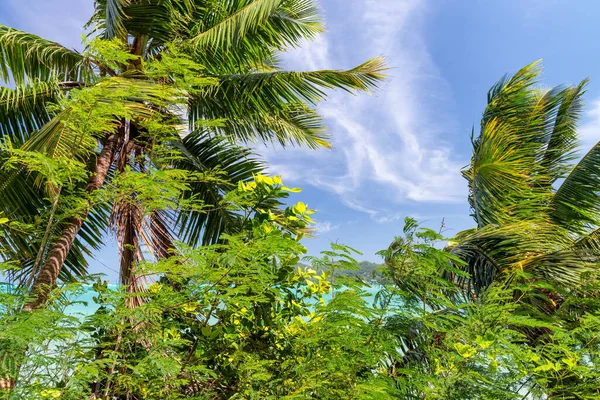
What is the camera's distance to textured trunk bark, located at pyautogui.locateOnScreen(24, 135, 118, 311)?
2.81 metres

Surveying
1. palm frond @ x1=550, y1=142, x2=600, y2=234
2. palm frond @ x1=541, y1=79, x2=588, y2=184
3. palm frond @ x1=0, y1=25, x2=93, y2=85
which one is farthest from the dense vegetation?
palm frond @ x1=541, y1=79, x2=588, y2=184

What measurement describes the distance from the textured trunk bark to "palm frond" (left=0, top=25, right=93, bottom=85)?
0.75m

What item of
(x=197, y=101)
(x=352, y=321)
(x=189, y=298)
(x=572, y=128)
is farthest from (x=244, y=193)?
(x=572, y=128)

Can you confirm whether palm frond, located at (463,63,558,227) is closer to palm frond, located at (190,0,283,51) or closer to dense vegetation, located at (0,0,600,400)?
dense vegetation, located at (0,0,600,400)

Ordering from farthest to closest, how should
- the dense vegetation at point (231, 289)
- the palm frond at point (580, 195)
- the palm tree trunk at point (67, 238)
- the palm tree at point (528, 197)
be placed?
the palm frond at point (580, 195)
the palm tree at point (528, 197)
the palm tree trunk at point (67, 238)
the dense vegetation at point (231, 289)

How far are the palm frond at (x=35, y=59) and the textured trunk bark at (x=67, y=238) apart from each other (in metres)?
0.75

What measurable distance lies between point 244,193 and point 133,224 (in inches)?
70.8

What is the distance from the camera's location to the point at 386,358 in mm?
2000

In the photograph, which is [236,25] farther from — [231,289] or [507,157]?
[231,289]

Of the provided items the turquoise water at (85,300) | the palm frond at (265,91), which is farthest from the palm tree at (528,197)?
the palm frond at (265,91)

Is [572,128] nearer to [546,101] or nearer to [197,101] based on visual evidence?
[546,101]

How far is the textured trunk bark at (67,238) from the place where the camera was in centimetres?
281

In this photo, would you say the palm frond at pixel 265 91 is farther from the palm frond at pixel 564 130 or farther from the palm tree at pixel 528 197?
the palm frond at pixel 564 130

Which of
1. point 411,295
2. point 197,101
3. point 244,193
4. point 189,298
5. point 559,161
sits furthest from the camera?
point 559,161
